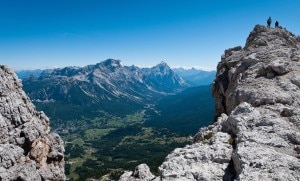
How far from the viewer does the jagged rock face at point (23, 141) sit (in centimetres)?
4953

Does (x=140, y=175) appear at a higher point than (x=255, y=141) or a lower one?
lower

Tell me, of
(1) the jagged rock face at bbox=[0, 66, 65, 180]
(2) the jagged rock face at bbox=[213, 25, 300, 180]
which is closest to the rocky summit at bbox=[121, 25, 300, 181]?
(2) the jagged rock face at bbox=[213, 25, 300, 180]

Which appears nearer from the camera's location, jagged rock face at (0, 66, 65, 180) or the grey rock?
the grey rock

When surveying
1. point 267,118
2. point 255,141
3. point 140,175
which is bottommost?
point 140,175

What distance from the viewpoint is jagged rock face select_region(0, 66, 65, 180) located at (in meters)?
49.5

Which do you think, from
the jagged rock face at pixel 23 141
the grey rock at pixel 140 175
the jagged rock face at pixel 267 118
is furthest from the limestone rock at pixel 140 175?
the jagged rock face at pixel 23 141

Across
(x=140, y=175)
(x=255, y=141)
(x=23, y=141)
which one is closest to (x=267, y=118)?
(x=255, y=141)

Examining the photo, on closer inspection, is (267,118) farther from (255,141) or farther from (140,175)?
(140,175)

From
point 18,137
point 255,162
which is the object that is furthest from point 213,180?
point 18,137

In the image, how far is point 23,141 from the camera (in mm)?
54219

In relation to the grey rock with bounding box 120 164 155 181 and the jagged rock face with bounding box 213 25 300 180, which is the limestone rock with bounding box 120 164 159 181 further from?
the jagged rock face with bounding box 213 25 300 180

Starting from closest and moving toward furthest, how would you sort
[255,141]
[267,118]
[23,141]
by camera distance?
1. [255,141]
2. [267,118]
3. [23,141]

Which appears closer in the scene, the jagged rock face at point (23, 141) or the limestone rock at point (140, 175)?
the limestone rock at point (140, 175)

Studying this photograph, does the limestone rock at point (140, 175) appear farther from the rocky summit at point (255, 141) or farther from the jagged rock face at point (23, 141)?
the jagged rock face at point (23, 141)
